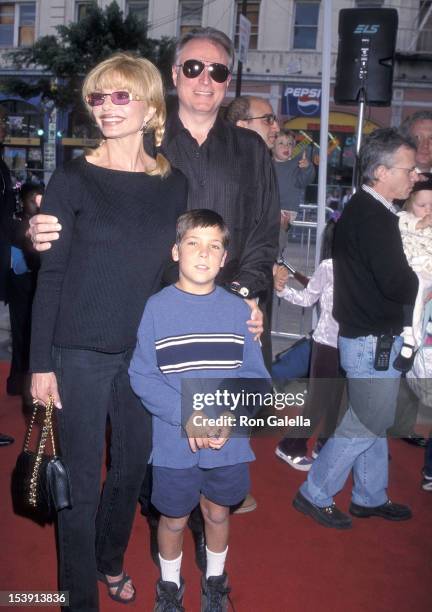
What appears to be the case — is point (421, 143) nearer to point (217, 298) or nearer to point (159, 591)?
point (217, 298)

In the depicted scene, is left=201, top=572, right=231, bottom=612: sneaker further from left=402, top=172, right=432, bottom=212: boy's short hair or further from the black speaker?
the black speaker

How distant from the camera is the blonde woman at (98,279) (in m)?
1.94

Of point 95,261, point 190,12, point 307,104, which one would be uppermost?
point 190,12

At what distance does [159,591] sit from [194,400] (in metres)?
0.85

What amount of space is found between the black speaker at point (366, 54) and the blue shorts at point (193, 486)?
4.19 m

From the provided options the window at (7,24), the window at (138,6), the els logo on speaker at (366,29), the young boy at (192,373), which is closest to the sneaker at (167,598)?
the young boy at (192,373)

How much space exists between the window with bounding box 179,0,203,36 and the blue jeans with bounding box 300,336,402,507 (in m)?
21.3

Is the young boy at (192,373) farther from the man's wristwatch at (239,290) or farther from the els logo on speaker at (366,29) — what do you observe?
the els logo on speaker at (366,29)

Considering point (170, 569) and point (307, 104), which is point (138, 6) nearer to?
point (307, 104)

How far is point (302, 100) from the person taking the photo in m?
21.4

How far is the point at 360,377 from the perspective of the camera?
2.92 m

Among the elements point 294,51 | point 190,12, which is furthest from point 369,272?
point 190,12

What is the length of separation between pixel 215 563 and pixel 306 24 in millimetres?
22038

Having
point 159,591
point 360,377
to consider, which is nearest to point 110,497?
point 159,591
